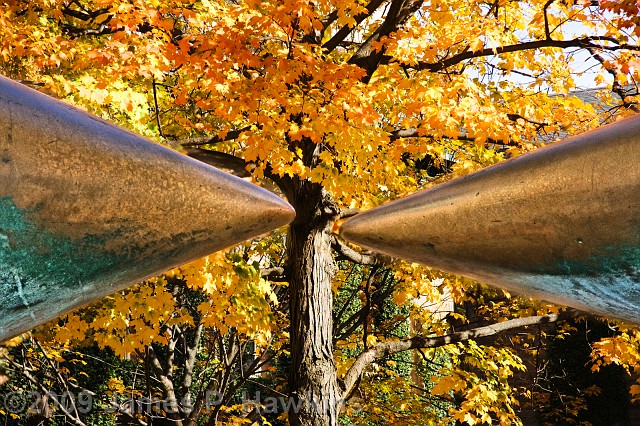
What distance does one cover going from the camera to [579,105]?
8.60 metres

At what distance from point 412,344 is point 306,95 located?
12.0ft

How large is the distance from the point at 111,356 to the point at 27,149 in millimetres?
12234

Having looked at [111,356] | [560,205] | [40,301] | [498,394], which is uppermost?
[560,205]

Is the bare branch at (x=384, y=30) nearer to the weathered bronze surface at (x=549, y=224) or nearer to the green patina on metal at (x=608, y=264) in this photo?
the weathered bronze surface at (x=549, y=224)

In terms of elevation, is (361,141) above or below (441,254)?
above

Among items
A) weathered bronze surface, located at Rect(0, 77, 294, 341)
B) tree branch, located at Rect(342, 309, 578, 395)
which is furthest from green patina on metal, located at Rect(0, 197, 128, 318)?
tree branch, located at Rect(342, 309, 578, 395)

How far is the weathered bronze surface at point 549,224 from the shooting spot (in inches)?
39.6

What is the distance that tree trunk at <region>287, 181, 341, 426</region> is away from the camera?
7.54 metres

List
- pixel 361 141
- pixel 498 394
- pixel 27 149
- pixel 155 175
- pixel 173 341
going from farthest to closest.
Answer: pixel 173 341 < pixel 498 394 < pixel 361 141 < pixel 155 175 < pixel 27 149

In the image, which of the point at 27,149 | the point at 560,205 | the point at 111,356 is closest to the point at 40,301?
the point at 27,149

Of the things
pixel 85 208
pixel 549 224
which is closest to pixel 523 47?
pixel 549 224

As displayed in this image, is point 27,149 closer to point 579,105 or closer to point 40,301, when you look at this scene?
point 40,301

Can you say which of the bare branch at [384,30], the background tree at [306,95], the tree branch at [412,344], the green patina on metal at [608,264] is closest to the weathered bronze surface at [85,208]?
the green patina on metal at [608,264]

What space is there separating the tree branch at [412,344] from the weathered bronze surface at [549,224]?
684 centimetres
